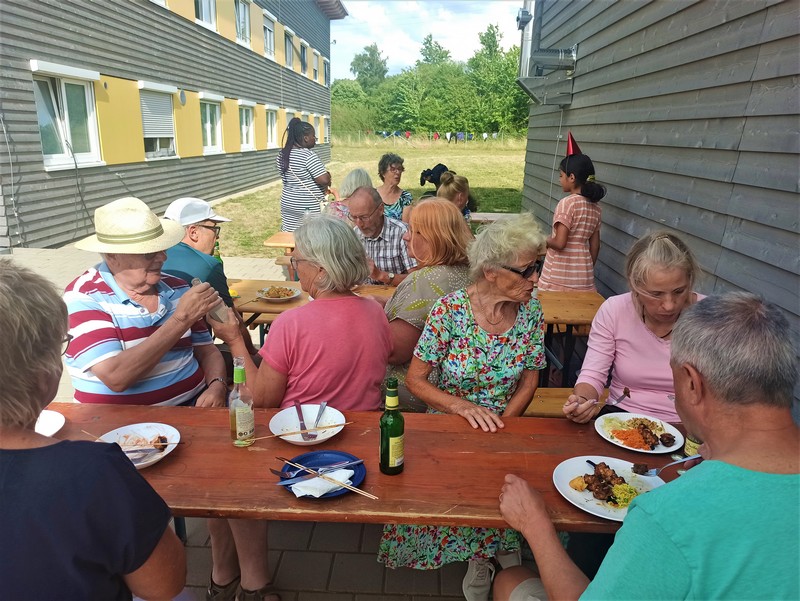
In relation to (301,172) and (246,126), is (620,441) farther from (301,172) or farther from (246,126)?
(246,126)

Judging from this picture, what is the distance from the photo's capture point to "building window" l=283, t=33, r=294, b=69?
19.9 m

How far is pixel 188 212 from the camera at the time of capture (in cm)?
337

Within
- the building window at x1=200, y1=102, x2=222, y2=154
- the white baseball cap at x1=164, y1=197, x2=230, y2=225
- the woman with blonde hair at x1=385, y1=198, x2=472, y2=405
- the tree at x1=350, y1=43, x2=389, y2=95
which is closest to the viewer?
the woman with blonde hair at x1=385, y1=198, x2=472, y2=405

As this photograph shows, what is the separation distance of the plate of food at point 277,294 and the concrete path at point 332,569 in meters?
1.59

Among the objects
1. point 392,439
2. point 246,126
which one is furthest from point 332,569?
point 246,126

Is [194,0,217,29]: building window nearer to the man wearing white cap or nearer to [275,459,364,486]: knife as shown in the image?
the man wearing white cap

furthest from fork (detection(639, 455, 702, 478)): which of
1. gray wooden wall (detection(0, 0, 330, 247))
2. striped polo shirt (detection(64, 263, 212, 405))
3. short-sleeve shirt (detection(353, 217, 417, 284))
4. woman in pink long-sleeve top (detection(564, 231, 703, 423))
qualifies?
gray wooden wall (detection(0, 0, 330, 247))

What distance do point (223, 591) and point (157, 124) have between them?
10992mm

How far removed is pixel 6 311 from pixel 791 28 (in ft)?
12.1

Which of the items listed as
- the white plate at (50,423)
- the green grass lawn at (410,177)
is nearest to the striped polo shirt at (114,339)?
the white plate at (50,423)

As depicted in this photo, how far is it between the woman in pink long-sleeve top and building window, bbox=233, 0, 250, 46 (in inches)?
614

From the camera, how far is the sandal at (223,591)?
7.79 feet

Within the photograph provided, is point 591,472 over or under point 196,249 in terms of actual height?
under

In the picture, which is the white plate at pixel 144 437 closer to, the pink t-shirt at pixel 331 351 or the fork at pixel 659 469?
the pink t-shirt at pixel 331 351
